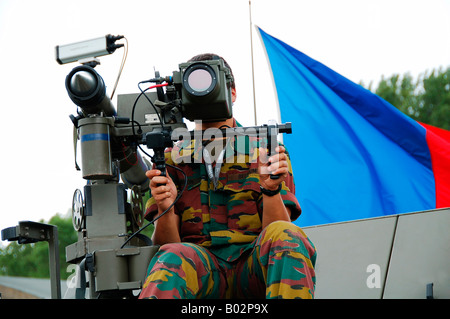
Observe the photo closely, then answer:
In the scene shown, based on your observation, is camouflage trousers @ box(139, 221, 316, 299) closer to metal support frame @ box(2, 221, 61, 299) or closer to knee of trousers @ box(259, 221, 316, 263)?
knee of trousers @ box(259, 221, 316, 263)

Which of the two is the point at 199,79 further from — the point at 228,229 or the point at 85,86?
the point at 228,229

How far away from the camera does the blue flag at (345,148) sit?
5660 mm

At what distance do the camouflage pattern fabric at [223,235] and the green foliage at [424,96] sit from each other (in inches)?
901

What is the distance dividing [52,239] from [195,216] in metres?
0.69

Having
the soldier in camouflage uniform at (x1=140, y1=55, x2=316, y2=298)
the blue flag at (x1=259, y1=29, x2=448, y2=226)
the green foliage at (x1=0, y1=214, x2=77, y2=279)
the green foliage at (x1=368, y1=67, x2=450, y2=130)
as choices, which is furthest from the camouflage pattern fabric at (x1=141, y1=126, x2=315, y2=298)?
the green foliage at (x1=368, y1=67, x2=450, y2=130)

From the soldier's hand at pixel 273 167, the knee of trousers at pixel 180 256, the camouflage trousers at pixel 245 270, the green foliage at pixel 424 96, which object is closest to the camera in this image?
the camouflage trousers at pixel 245 270

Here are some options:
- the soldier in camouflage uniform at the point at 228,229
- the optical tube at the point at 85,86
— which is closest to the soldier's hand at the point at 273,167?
the soldier in camouflage uniform at the point at 228,229

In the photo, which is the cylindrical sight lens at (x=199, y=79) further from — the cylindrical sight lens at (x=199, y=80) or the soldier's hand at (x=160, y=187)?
the soldier's hand at (x=160, y=187)

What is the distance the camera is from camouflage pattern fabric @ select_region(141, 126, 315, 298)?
8.28 ft

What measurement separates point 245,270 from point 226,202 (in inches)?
15.0

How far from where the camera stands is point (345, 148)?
592 centimetres

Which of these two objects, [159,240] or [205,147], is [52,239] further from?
[205,147]

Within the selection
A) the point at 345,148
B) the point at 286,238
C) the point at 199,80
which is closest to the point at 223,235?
the point at 286,238

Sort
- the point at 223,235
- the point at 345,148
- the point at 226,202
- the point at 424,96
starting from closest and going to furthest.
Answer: the point at 223,235
the point at 226,202
the point at 345,148
the point at 424,96
